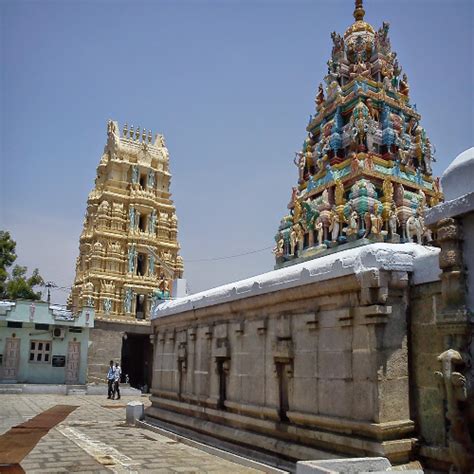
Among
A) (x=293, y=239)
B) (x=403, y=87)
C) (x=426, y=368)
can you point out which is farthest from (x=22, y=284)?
(x=426, y=368)

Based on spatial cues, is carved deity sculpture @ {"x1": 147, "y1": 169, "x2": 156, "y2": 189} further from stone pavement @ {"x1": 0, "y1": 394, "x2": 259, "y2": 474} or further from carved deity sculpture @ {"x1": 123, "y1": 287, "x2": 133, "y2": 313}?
stone pavement @ {"x1": 0, "y1": 394, "x2": 259, "y2": 474}

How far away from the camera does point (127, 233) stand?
41.3 m

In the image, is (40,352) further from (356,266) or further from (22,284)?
(356,266)

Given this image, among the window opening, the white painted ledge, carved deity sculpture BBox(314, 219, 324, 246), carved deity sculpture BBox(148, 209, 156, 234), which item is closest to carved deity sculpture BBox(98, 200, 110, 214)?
carved deity sculpture BBox(148, 209, 156, 234)

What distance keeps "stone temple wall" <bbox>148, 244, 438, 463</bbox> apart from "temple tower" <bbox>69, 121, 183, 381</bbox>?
27.7 m

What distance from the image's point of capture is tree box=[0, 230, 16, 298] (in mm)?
40834

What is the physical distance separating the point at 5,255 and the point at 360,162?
29.0m

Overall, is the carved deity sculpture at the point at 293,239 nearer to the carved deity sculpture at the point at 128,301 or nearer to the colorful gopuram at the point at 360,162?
the colorful gopuram at the point at 360,162

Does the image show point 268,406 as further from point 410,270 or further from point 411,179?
point 411,179

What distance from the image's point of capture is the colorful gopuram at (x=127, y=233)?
3909 centimetres

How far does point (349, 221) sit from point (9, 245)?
28.2 m

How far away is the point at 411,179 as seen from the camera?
30516mm

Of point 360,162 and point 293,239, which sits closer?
point 360,162

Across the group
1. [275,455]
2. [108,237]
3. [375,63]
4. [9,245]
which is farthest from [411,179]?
[9,245]
